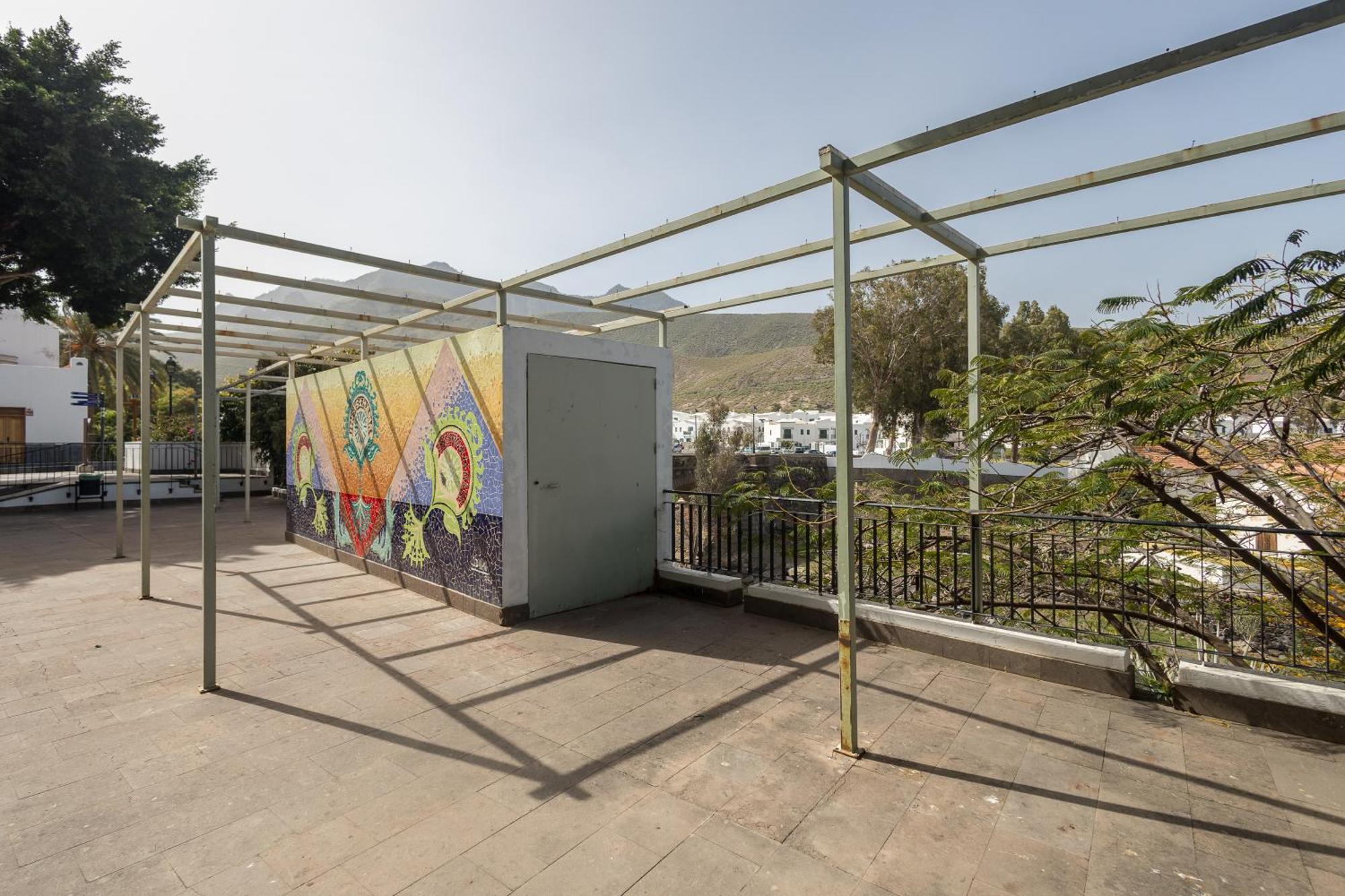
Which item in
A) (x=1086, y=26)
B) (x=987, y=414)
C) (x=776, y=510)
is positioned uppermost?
(x=1086, y=26)

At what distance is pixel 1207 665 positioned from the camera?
3.38 meters

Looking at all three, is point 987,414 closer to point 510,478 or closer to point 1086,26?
point 1086,26

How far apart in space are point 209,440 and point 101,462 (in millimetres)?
23139

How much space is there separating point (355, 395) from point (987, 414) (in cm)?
686

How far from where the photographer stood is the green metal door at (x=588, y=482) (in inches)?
209

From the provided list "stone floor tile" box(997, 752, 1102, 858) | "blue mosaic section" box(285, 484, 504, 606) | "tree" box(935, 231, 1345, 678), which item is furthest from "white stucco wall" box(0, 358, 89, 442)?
"stone floor tile" box(997, 752, 1102, 858)

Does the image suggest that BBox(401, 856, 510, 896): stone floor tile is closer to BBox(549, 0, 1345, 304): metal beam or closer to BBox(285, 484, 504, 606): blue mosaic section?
BBox(285, 484, 504, 606): blue mosaic section

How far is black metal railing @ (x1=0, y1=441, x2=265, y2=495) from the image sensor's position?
17.5 m

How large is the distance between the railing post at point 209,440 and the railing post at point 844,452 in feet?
12.3

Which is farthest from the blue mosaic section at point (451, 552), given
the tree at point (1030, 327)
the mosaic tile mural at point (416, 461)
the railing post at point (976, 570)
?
the tree at point (1030, 327)

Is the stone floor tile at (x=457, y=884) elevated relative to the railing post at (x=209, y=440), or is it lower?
lower

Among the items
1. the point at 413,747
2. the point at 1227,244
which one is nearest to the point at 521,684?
the point at 413,747

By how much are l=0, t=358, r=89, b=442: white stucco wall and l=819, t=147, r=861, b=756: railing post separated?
36.1 meters

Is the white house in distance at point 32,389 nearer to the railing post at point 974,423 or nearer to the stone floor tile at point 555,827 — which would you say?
the stone floor tile at point 555,827
